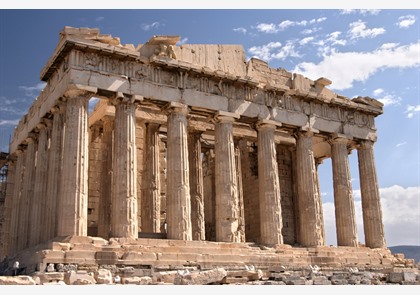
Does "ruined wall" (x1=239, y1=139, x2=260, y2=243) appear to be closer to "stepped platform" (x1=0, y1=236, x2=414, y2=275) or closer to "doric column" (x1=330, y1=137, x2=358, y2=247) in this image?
"doric column" (x1=330, y1=137, x2=358, y2=247)

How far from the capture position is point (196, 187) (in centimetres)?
2472

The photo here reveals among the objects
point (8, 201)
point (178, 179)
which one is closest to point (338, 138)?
point (178, 179)

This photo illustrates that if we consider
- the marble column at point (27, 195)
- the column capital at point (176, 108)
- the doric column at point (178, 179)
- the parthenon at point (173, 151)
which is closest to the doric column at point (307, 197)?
the parthenon at point (173, 151)

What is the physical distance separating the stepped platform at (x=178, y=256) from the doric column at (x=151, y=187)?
10.9 ft

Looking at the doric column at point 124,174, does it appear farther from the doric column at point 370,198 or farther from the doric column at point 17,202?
the doric column at point 370,198

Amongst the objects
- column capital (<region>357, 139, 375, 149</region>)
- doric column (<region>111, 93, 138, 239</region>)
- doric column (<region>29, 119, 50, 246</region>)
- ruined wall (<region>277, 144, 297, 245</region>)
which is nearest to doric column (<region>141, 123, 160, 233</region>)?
doric column (<region>111, 93, 138, 239</region>)

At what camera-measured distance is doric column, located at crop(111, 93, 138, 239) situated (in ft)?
62.8

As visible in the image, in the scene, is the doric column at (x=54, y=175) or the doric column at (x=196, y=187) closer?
the doric column at (x=54, y=175)

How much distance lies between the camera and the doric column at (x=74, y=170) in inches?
723

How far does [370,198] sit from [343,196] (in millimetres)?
1707

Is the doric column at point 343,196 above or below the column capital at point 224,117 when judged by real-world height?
below

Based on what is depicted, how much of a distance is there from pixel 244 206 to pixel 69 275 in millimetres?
15356

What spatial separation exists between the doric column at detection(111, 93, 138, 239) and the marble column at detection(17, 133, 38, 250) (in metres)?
5.34

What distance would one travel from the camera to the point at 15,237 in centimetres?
2414
